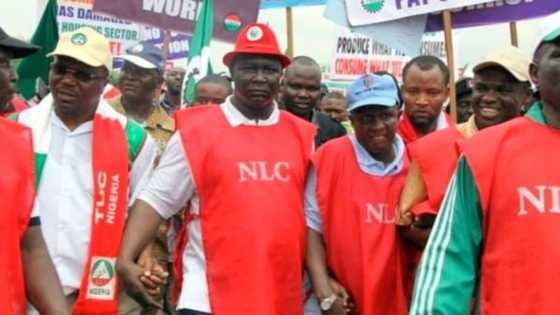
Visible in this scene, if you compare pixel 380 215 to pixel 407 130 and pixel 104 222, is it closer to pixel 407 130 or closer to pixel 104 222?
pixel 407 130

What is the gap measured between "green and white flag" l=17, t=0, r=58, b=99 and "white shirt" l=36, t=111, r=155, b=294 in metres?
3.02

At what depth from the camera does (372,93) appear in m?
4.82

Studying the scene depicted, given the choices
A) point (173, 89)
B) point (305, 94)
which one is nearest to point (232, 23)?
point (173, 89)

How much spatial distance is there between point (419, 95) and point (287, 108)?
1241 mm

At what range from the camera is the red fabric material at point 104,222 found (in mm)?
4848

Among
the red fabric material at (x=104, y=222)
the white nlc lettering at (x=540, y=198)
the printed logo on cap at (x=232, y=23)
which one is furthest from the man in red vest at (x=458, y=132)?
the printed logo on cap at (x=232, y=23)

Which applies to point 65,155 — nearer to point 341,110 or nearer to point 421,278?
point 421,278

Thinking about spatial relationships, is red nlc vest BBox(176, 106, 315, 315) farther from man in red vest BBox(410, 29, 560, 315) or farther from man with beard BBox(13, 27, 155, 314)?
man in red vest BBox(410, 29, 560, 315)

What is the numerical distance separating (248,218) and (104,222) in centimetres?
69

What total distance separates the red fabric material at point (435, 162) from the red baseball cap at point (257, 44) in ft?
3.12

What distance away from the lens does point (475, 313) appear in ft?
10.5

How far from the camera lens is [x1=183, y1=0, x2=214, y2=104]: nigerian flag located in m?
8.12

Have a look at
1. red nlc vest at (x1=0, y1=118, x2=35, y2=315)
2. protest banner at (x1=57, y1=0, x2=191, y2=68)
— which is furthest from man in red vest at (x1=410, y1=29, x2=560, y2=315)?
protest banner at (x1=57, y1=0, x2=191, y2=68)

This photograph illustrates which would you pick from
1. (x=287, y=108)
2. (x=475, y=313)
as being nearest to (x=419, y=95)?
(x=287, y=108)
